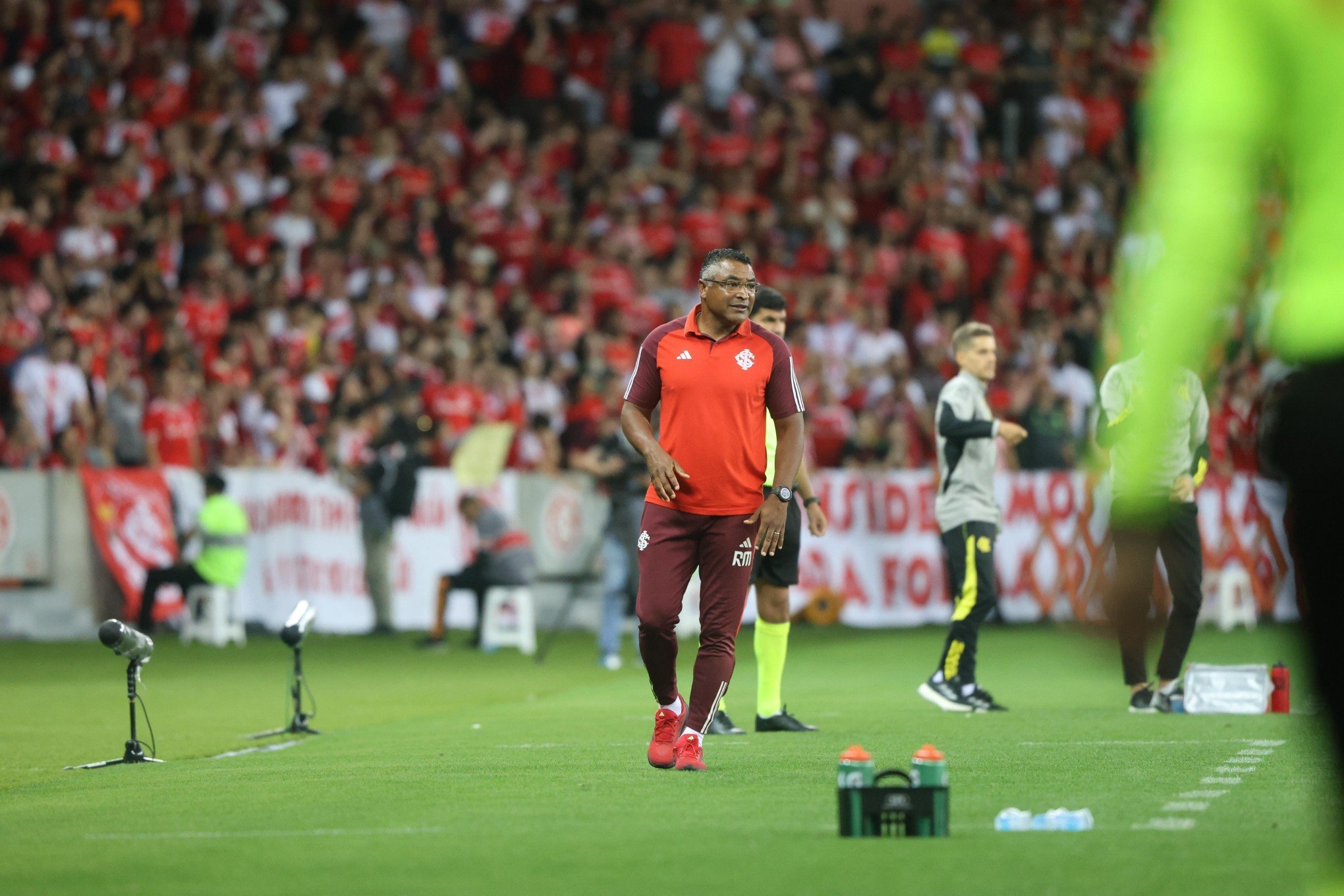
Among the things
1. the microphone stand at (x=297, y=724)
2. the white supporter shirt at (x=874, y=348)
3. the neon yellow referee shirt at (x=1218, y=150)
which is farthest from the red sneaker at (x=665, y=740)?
the white supporter shirt at (x=874, y=348)

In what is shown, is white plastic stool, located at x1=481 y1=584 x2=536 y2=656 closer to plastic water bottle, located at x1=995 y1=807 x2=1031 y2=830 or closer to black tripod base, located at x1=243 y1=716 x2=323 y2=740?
black tripod base, located at x1=243 y1=716 x2=323 y2=740

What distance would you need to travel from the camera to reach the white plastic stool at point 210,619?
1938 centimetres

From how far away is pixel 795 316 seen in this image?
24.3 meters

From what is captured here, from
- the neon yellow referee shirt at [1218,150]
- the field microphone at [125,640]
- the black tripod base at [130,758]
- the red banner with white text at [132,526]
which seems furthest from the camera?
the red banner with white text at [132,526]

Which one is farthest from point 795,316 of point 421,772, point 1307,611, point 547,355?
point 1307,611

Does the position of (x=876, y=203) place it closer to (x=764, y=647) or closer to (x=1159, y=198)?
(x=764, y=647)

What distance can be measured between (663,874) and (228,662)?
1199 cm

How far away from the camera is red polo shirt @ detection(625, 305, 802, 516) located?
350 inches

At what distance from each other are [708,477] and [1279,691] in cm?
478

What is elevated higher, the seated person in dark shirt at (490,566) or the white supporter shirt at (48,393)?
the white supporter shirt at (48,393)

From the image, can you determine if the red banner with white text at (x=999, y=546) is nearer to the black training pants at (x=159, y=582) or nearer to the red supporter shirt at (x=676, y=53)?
the black training pants at (x=159, y=582)

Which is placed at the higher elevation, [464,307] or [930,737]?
[464,307]

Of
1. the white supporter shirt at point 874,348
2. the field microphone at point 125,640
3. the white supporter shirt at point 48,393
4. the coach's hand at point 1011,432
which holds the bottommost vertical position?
the field microphone at point 125,640

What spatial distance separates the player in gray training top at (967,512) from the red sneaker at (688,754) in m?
3.74
